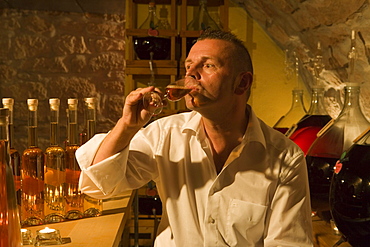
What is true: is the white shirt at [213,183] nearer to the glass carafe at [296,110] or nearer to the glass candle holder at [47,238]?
the glass candle holder at [47,238]

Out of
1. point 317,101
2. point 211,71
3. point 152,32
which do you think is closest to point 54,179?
point 211,71

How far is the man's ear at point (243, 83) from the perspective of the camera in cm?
150

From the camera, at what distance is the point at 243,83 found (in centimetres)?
152

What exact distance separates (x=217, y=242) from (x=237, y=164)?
246mm

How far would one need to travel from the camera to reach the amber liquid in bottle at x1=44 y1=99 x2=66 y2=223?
1.44 meters

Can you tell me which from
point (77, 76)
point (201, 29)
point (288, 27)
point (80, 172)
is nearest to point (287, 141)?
point (80, 172)

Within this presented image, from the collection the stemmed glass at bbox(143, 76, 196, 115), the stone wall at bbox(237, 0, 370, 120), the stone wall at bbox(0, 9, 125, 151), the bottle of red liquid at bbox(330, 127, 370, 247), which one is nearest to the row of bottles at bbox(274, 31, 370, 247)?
the bottle of red liquid at bbox(330, 127, 370, 247)

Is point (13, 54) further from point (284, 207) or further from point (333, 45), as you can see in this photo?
point (284, 207)

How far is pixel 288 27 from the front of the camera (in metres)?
2.55

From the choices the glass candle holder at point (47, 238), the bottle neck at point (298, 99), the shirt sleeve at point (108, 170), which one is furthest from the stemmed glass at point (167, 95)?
the bottle neck at point (298, 99)

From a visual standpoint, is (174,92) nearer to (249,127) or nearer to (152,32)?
(249,127)

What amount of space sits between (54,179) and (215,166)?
0.50 m

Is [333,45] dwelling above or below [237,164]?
above

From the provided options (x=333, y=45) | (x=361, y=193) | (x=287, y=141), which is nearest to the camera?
(x=361, y=193)
